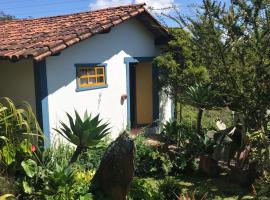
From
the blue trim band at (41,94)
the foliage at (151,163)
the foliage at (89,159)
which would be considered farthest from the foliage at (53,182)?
the foliage at (151,163)

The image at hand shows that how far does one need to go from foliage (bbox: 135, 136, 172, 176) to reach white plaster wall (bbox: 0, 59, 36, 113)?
8.79ft

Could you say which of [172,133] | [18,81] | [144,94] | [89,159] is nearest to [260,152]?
[172,133]

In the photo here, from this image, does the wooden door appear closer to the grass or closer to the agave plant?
the grass

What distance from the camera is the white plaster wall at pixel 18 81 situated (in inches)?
342

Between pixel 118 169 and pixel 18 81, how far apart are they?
4215 millimetres

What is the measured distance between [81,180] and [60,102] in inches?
105

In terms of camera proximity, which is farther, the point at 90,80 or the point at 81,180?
the point at 90,80

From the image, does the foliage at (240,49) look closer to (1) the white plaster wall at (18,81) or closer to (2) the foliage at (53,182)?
(2) the foliage at (53,182)

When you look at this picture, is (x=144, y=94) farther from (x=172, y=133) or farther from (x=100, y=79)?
(x=172, y=133)

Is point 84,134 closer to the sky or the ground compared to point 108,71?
closer to the ground

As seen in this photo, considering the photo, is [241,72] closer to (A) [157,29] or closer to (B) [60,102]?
(B) [60,102]

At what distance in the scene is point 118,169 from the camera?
6.03 metres

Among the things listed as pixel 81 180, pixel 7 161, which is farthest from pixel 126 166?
pixel 7 161

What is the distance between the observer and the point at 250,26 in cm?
637
